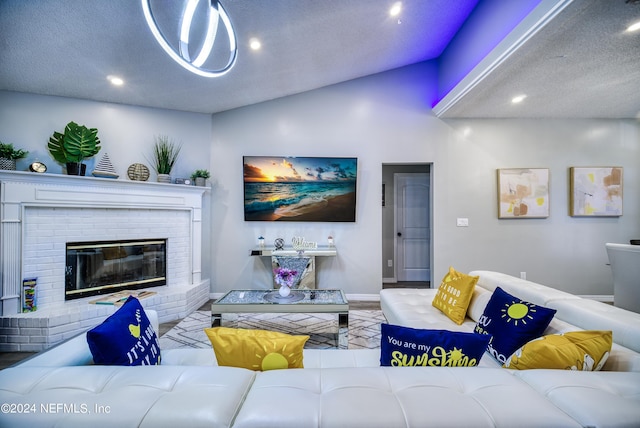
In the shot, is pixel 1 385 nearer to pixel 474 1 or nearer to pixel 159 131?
pixel 159 131

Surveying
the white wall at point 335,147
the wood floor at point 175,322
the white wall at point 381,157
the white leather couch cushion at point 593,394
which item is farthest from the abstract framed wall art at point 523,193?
the white leather couch cushion at point 593,394

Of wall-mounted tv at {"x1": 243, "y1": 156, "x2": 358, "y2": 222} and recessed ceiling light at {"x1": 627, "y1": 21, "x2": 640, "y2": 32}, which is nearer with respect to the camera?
recessed ceiling light at {"x1": 627, "y1": 21, "x2": 640, "y2": 32}

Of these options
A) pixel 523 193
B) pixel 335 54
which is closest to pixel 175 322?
pixel 335 54

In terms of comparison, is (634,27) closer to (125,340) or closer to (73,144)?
(125,340)

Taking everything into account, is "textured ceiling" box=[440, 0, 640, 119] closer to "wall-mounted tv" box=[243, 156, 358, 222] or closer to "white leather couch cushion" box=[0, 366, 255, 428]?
"wall-mounted tv" box=[243, 156, 358, 222]

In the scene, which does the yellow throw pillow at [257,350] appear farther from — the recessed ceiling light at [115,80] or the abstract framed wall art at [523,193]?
the abstract framed wall art at [523,193]

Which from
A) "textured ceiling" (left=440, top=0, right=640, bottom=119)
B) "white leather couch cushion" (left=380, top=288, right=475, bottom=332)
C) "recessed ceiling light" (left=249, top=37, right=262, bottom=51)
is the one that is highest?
"recessed ceiling light" (left=249, top=37, right=262, bottom=51)

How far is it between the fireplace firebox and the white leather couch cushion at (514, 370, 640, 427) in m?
3.83

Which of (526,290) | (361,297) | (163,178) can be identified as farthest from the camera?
(361,297)

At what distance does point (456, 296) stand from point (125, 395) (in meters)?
2.14

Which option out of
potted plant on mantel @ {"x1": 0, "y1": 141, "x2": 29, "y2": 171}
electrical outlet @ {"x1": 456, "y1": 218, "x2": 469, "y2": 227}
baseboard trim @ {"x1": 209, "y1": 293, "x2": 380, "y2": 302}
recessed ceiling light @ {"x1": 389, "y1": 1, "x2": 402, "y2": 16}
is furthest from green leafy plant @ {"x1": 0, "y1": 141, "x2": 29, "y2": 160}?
electrical outlet @ {"x1": 456, "y1": 218, "x2": 469, "y2": 227}

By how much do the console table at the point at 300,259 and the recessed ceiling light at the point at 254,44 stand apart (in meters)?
2.36

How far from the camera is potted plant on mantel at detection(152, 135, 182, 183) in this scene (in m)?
3.62

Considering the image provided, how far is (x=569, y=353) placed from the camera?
1130mm
